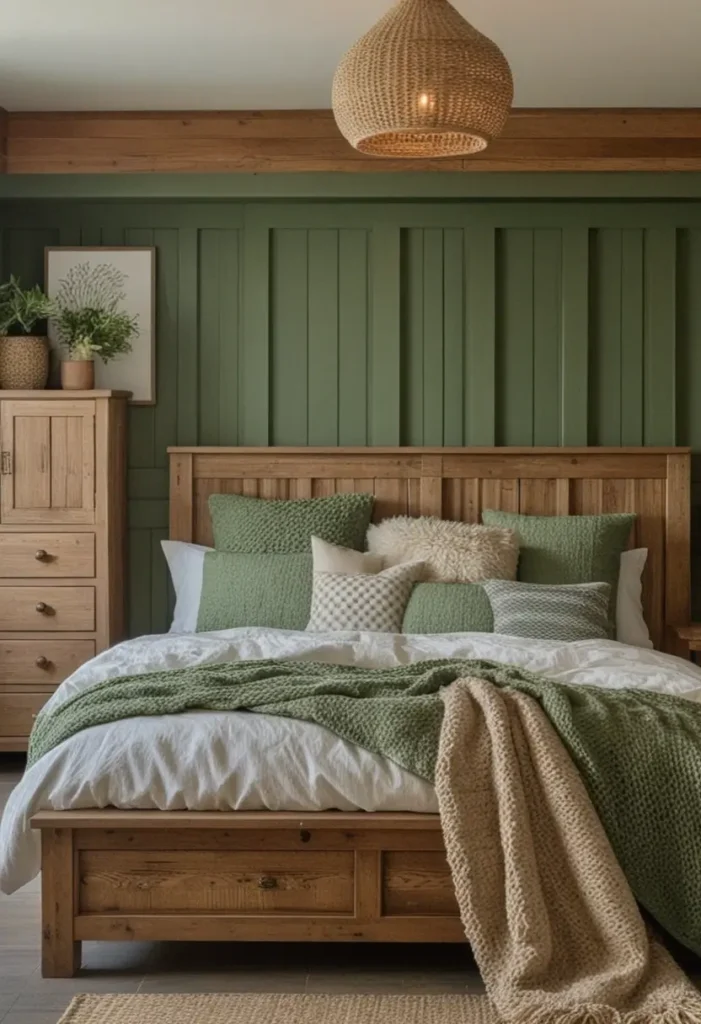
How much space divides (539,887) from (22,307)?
3519mm

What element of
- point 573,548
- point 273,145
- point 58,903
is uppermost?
point 273,145

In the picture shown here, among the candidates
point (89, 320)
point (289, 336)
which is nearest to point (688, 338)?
point (289, 336)

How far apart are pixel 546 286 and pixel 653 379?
0.60 metres

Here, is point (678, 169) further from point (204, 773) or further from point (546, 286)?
point (204, 773)

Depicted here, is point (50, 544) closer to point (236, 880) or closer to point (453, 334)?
Result: point (453, 334)

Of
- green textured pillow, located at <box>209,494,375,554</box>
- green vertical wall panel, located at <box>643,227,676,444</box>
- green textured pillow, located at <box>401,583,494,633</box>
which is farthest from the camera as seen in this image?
green vertical wall panel, located at <box>643,227,676,444</box>

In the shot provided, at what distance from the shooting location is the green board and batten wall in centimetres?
585

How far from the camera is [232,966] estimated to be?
3.43 m

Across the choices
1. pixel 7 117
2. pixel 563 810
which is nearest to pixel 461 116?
pixel 563 810

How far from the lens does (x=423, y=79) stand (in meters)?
3.18

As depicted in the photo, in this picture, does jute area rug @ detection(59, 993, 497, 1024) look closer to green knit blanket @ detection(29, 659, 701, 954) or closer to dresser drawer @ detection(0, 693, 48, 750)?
green knit blanket @ detection(29, 659, 701, 954)

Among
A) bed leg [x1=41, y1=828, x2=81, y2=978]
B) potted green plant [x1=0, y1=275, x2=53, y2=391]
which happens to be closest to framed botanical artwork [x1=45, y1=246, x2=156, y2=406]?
potted green plant [x1=0, y1=275, x2=53, y2=391]

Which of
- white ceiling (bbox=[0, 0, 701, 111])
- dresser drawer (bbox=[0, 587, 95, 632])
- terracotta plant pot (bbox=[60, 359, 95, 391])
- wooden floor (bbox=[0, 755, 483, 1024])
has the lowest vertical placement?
wooden floor (bbox=[0, 755, 483, 1024])

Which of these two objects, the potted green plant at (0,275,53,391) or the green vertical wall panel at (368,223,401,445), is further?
the green vertical wall panel at (368,223,401,445)
